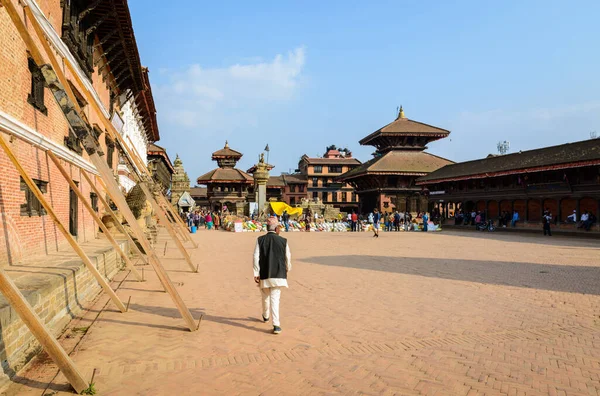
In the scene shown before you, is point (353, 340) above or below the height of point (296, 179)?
below

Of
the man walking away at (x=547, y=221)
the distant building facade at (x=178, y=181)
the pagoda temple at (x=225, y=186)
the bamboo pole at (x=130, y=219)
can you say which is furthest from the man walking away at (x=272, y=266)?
the pagoda temple at (x=225, y=186)

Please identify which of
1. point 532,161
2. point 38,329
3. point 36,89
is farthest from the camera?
point 532,161

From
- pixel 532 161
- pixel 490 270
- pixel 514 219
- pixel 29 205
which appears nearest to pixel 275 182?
pixel 514 219

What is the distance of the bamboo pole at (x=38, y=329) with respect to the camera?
3633 millimetres

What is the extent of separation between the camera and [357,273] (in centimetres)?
1172

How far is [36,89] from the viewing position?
29.3 feet

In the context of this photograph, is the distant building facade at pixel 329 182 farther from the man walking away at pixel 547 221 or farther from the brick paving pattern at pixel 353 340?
the brick paving pattern at pixel 353 340

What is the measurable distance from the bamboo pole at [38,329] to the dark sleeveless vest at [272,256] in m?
2.78

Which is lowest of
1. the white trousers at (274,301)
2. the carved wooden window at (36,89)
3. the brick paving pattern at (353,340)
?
the brick paving pattern at (353,340)

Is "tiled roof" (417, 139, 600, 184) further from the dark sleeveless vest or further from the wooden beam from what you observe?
the wooden beam

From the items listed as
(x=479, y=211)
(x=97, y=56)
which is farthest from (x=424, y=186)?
(x=97, y=56)

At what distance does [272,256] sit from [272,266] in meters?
0.14

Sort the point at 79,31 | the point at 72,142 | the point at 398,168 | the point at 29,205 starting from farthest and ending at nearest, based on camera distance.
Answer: the point at 398,168
the point at 79,31
the point at 72,142
the point at 29,205

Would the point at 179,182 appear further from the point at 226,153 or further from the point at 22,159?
the point at 22,159
